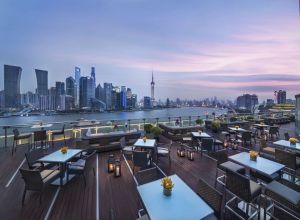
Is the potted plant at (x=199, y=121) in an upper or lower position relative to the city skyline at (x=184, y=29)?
lower

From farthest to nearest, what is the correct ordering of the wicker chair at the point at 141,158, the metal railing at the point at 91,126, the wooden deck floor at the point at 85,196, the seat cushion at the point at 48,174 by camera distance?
the metal railing at the point at 91,126 → the wicker chair at the point at 141,158 → the seat cushion at the point at 48,174 → the wooden deck floor at the point at 85,196

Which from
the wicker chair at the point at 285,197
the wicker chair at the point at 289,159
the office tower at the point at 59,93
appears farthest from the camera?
the office tower at the point at 59,93

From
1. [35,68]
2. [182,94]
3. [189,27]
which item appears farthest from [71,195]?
[182,94]

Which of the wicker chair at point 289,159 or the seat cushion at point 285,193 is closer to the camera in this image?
the seat cushion at point 285,193

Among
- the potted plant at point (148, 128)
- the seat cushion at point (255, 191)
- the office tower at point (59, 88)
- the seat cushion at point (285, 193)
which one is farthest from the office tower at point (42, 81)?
the seat cushion at point (285, 193)

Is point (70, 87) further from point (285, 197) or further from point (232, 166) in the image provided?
point (285, 197)

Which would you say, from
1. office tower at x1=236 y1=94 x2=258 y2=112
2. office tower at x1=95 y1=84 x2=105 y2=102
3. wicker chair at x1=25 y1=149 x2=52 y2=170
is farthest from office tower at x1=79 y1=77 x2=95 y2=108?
office tower at x1=236 y1=94 x2=258 y2=112

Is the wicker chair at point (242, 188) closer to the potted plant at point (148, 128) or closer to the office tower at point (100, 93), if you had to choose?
the potted plant at point (148, 128)
